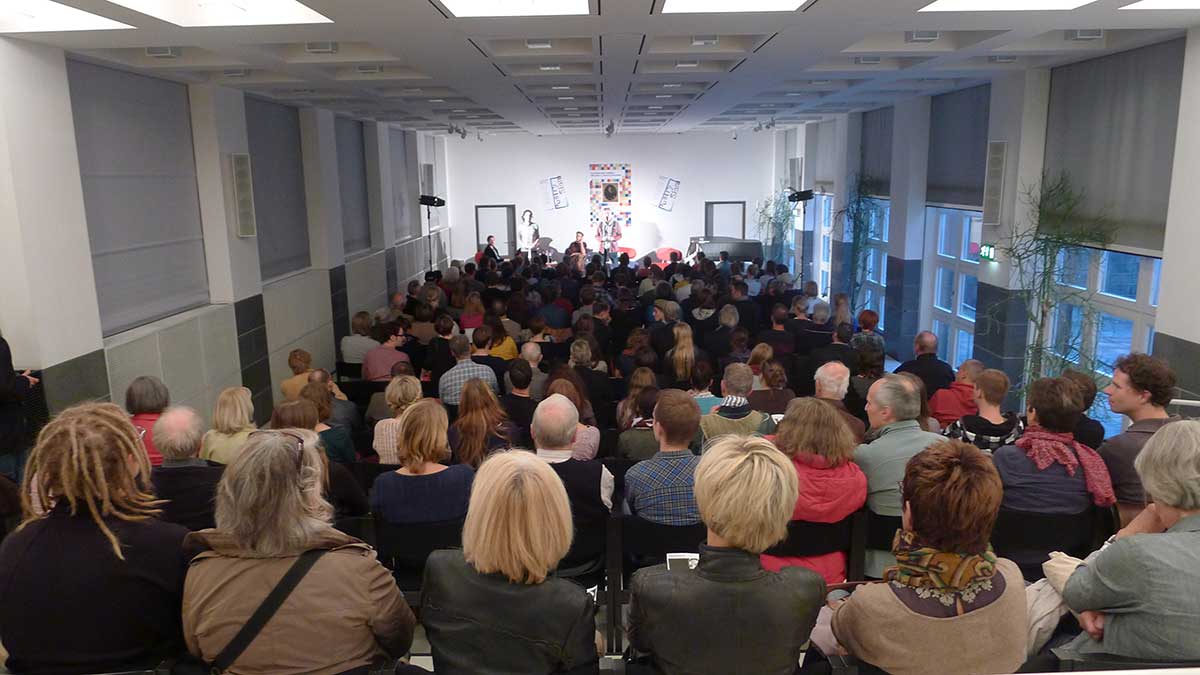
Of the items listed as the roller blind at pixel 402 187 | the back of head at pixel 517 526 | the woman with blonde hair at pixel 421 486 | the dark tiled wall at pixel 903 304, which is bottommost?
the dark tiled wall at pixel 903 304

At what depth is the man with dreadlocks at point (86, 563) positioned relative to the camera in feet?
6.82

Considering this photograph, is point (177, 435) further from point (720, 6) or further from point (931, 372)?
point (931, 372)

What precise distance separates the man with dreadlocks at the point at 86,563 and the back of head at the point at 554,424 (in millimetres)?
1727

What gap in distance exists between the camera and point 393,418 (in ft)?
15.5

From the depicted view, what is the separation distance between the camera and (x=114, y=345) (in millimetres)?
5750

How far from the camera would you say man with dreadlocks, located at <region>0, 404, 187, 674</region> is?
208 centimetres

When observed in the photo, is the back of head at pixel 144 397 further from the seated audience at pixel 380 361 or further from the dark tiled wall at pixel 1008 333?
the dark tiled wall at pixel 1008 333

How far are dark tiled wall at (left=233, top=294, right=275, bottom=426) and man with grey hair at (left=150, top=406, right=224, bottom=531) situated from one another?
4538 millimetres

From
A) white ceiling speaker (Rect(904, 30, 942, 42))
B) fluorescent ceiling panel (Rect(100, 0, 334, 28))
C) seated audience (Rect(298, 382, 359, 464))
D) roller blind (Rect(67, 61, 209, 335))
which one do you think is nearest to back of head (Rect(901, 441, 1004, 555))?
seated audience (Rect(298, 382, 359, 464))

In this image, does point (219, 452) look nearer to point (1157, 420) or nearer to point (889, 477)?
point (889, 477)

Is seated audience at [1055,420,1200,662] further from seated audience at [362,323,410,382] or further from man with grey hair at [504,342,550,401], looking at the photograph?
seated audience at [362,323,410,382]

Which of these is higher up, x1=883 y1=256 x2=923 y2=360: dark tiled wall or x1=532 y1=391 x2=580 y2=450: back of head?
x1=532 y1=391 x2=580 y2=450: back of head

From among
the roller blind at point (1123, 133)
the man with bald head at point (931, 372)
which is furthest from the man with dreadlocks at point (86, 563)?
the roller blind at point (1123, 133)

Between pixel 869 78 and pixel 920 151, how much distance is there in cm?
294
